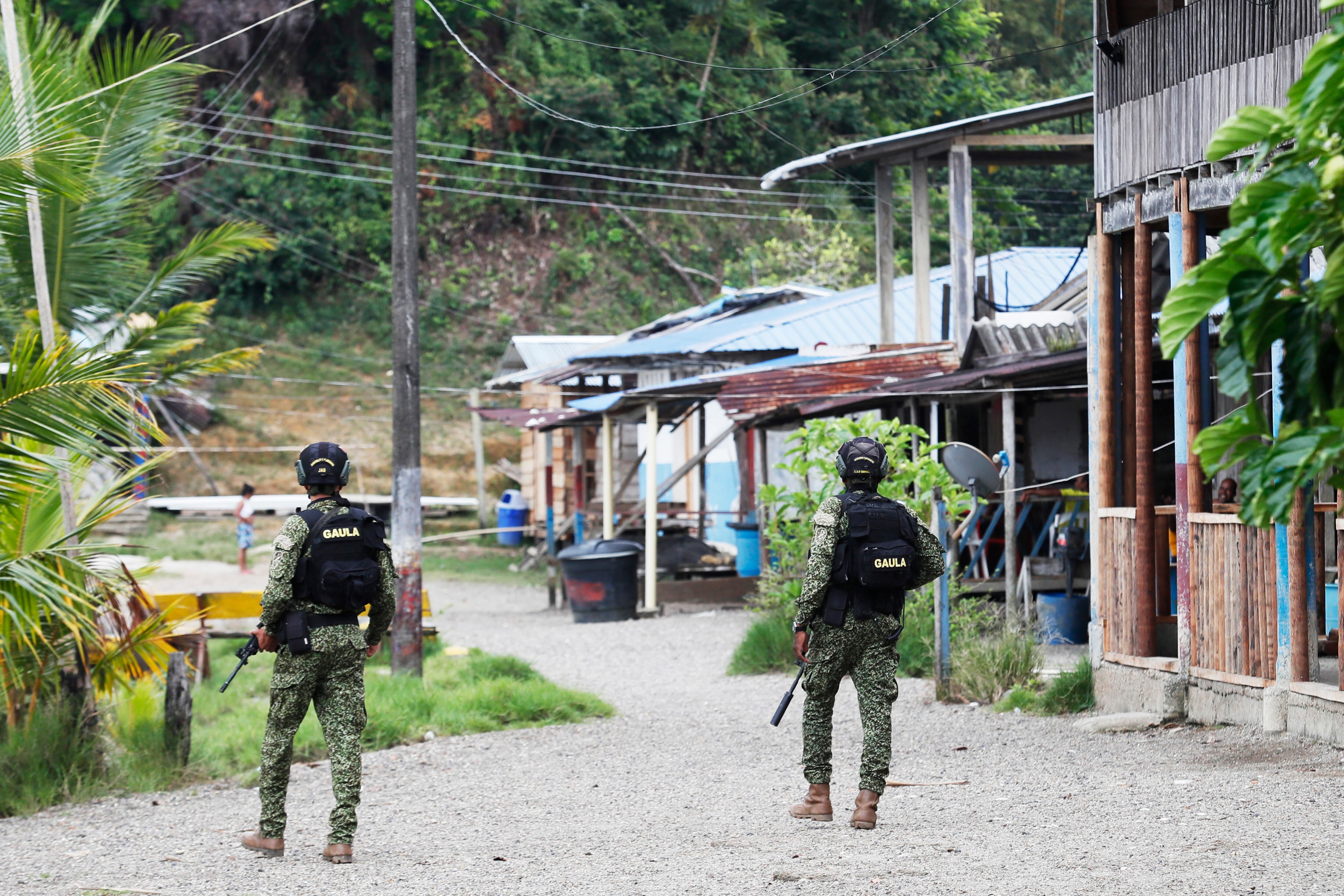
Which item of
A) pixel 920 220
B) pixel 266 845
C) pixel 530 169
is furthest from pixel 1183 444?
pixel 530 169

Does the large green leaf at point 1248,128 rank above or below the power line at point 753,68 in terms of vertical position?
below

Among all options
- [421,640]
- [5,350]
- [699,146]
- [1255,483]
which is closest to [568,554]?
[421,640]

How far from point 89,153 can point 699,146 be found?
3721 cm

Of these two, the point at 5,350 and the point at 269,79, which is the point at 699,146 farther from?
the point at 5,350

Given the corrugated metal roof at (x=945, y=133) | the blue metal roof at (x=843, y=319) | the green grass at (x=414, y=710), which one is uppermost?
the corrugated metal roof at (x=945, y=133)

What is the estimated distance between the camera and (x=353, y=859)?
6504mm

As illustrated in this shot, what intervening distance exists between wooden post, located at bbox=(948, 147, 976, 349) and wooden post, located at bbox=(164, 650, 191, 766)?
10299 millimetres

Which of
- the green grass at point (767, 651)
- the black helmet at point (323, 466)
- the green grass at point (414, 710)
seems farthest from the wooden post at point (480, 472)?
the black helmet at point (323, 466)

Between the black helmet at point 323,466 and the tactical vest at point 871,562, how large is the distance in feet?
7.15

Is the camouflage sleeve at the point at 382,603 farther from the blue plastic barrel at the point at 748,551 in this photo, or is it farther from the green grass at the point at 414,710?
the blue plastic barrel at the point at 748,551

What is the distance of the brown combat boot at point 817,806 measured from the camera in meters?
6.81

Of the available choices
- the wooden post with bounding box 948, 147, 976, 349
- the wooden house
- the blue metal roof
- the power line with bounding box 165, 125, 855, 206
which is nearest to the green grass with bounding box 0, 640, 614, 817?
the wooden house

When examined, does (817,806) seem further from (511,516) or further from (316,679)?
(511,516)

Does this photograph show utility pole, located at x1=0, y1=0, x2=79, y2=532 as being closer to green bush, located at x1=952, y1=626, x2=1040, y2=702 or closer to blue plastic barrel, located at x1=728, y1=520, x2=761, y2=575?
green bush, located at x1=952, y1=626, x2=1040, y2=702
